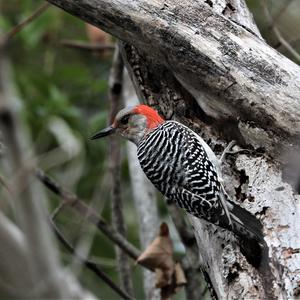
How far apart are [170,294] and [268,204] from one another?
2.96 feet

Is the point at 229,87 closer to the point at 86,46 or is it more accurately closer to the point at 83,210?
the point at 83,210

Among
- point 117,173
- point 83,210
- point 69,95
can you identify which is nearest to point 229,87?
point 83,210

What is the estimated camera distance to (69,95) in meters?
5.77

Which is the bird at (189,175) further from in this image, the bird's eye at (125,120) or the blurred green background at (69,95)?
the blurred green background at (69,95)

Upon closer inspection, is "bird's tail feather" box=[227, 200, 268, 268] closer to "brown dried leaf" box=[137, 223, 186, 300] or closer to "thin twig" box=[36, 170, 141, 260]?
"brown dried leaf" box=[137, 223, 186, 300]

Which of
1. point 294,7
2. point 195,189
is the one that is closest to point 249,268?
point 195,189

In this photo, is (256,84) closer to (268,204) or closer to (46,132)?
(268,204)

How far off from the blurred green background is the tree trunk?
976 mm

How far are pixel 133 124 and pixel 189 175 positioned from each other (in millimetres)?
924

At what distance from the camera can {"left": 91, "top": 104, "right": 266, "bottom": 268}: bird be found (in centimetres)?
343

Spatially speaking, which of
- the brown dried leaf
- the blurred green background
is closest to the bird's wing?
the brown dried leaf

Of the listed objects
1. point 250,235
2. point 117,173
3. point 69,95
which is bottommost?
point 69,95

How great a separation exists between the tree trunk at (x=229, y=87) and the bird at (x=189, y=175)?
10 centimetres

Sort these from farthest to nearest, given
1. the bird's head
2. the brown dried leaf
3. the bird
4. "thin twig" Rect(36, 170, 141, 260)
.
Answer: the bird's head < the brown dried leaf < "thin twig" Rect(36, 170, 141, 260) < the bird
